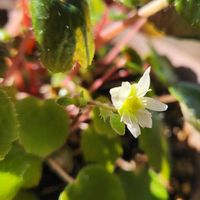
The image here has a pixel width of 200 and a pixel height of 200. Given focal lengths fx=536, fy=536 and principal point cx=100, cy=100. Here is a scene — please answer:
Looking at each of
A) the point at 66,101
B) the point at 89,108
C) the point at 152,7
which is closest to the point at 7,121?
the point at 66,101

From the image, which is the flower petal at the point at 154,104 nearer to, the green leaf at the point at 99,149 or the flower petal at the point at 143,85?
the flower petal at the point at 143,85

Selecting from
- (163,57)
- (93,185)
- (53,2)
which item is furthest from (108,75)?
(53,2)

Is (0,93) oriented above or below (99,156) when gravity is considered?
above

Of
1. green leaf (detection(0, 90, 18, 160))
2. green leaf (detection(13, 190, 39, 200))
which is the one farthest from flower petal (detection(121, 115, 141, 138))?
green leaf (detection(13, 190, 39, 200))

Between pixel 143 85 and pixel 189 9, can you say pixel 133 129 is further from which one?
pixel 189 9

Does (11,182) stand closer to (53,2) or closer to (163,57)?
(53,2)

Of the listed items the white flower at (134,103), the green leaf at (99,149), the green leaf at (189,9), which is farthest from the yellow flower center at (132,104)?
the green leaf at (99,149)

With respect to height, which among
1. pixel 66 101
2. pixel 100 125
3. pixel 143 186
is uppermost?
pixel 66 101
